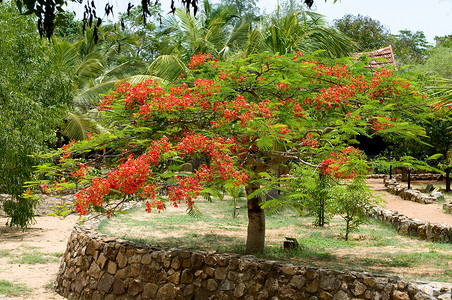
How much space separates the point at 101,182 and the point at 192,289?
246 centimetres

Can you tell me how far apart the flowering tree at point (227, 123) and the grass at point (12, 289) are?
82.6 inches

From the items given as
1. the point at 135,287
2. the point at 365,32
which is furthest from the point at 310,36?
the point at 365,32

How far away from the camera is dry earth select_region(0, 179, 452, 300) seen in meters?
9.20

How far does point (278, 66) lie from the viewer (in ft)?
25.8

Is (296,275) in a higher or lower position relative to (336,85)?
lower

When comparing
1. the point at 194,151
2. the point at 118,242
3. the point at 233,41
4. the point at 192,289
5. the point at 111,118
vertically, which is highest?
the point at 233,41

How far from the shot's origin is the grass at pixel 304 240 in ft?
26.2

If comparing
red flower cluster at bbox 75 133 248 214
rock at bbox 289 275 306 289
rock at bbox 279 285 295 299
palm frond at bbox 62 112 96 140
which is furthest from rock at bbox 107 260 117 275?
palm frond at bbox 62 112 96 140

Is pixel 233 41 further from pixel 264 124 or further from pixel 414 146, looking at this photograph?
pixel 264 124

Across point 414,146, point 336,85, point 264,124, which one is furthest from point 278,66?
point 414,146

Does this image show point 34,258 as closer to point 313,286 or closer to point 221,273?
point 221,273

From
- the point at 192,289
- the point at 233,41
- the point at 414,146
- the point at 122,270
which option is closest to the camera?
the point at 192,289

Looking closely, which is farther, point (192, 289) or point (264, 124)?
point (192, 289)

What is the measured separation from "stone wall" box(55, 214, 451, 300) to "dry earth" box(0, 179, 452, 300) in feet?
1.53
